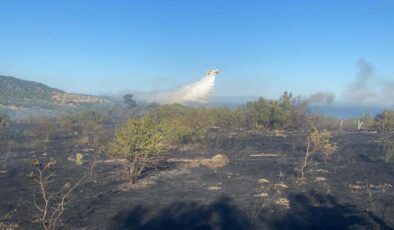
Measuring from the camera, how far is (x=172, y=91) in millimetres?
53781

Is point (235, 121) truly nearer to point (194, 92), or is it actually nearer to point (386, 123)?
point (194, 92)

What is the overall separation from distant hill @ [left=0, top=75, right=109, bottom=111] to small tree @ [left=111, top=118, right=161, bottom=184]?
86.9m

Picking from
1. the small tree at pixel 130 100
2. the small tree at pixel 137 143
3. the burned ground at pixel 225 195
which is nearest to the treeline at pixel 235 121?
the burned ground at pixel 225 195

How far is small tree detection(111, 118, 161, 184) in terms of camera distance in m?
26.9

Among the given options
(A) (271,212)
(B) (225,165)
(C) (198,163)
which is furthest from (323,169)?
(A) (271,212)

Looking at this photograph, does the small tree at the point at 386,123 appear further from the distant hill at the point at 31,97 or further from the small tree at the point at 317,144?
the distant hill at the point at 31,97

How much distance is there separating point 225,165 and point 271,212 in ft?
40.0

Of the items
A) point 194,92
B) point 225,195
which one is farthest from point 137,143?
point 194,92

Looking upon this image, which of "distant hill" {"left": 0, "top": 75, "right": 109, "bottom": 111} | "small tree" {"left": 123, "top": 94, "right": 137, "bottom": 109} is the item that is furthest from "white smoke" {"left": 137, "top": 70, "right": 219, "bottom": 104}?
"distant hill" {"left": 0, "top": 75, "right": 109, "bottom": 111}

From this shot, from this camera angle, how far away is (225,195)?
22.3m

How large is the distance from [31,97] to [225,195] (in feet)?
369

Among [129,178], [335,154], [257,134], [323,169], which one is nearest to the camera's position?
[129,178]

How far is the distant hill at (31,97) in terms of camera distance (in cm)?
11169

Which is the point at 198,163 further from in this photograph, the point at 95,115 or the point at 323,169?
the point at 95,115
